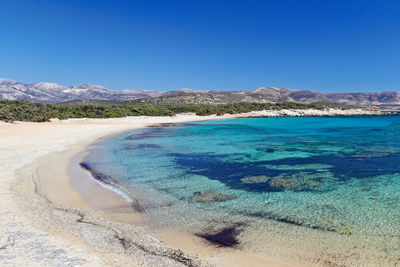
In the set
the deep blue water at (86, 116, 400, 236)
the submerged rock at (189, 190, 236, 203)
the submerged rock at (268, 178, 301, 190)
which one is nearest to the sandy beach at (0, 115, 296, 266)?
the deep blue water at (86, 116, 400, 236)

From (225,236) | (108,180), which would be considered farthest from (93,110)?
(225,236)

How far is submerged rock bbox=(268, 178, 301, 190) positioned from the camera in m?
9.02

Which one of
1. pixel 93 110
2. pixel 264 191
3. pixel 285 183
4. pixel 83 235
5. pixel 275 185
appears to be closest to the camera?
pixel 83 235

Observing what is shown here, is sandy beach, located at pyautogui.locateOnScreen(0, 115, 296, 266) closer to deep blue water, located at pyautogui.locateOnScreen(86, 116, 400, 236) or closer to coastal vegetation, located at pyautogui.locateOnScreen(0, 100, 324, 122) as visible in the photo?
deep blue water, located at pyautogui.locateOnScreen(86, 116, 400, 236)

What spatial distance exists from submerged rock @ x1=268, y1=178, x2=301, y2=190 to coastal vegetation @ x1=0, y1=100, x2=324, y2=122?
3198 centimetres

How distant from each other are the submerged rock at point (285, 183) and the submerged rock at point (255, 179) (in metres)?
0.28

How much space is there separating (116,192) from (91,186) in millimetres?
1294

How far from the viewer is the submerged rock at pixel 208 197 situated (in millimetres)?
7905

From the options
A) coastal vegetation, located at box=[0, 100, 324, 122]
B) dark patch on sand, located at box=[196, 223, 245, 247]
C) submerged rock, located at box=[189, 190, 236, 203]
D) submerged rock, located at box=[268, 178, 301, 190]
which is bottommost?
dark patch on sand, located at box=[196, 223, 245, 247]

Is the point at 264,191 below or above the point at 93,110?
below

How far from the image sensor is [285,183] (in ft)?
31.2

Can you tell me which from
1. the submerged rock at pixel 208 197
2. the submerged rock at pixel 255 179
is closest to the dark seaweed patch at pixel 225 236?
the submerged rock at pixel 208 197

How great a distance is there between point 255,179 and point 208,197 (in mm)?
2782

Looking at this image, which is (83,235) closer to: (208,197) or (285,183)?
(208,197)
